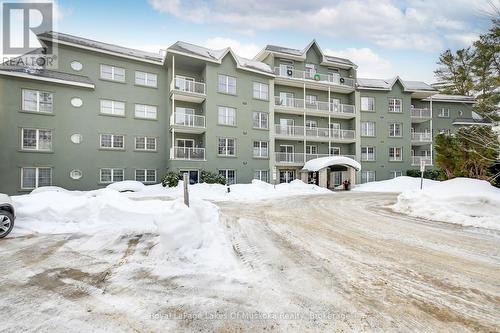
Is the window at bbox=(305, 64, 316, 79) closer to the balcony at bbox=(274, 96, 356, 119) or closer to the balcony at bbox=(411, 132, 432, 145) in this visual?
the balcony at bbox=(274, 96, 356, 119)

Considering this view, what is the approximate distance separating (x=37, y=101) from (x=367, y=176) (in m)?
34.5

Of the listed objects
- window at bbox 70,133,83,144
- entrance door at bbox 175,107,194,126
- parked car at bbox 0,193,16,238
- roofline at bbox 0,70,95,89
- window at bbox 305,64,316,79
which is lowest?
parked car at bbox 0,193,16,238

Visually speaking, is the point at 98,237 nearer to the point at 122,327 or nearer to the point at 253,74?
the point at 122,327

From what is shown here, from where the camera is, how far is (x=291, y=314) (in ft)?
9.37

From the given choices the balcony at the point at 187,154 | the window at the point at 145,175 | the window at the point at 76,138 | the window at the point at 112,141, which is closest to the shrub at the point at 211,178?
the balcony at the point at 187,154

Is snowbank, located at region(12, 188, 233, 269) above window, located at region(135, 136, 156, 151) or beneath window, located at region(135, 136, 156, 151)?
beneath

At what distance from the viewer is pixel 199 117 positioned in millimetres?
23734

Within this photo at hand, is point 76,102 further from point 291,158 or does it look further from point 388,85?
point 388,85

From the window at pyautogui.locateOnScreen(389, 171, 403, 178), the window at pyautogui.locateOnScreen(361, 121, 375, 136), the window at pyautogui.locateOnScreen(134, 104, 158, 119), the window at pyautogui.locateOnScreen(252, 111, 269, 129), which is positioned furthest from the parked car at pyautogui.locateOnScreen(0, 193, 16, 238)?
the window at pyautogui.locateOnScreen(389, 171, 403, 178)

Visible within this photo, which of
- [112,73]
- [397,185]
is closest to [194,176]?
[112,73]

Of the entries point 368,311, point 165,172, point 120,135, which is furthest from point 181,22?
point 368,311

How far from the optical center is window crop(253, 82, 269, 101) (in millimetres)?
26531

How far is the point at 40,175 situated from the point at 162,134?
10131 mm

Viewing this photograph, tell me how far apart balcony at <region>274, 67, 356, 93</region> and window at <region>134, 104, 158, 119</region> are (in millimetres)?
13919
